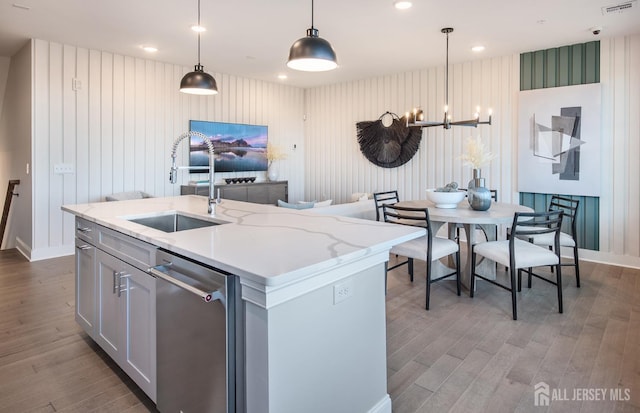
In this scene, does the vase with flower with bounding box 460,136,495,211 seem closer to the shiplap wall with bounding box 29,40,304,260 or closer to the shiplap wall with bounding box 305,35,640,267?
the shiplap wall with bounding box 305,35,640,267

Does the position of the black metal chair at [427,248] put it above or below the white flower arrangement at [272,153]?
below

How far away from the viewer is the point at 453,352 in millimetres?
2566

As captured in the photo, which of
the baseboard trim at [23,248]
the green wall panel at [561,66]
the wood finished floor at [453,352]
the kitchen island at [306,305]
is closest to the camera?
the kitchen island at [306,305]

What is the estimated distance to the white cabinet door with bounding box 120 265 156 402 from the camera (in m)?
1.86

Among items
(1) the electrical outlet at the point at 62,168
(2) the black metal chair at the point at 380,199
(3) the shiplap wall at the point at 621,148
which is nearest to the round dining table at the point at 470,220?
(2) the black metal chair at the point at 380,199

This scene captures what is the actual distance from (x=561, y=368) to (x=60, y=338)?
3.24 m

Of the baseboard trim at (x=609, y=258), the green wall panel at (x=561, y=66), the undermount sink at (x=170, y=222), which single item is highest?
the green wall panel at (x=561, y=66)

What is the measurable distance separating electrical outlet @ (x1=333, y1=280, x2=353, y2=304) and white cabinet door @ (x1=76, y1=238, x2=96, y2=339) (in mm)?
1655

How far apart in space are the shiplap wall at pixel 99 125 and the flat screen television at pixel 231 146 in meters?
0.13

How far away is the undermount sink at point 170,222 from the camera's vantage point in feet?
Answer: 8.42

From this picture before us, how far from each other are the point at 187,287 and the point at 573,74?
527 cm

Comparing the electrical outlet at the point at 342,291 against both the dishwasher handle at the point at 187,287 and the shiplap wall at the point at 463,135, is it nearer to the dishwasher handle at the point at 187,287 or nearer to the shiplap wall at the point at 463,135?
the dishwasher handle at the point at 187,287

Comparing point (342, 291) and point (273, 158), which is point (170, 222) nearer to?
point (342, 291)

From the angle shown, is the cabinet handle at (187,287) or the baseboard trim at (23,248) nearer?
the cabinet handle at (187,287)
